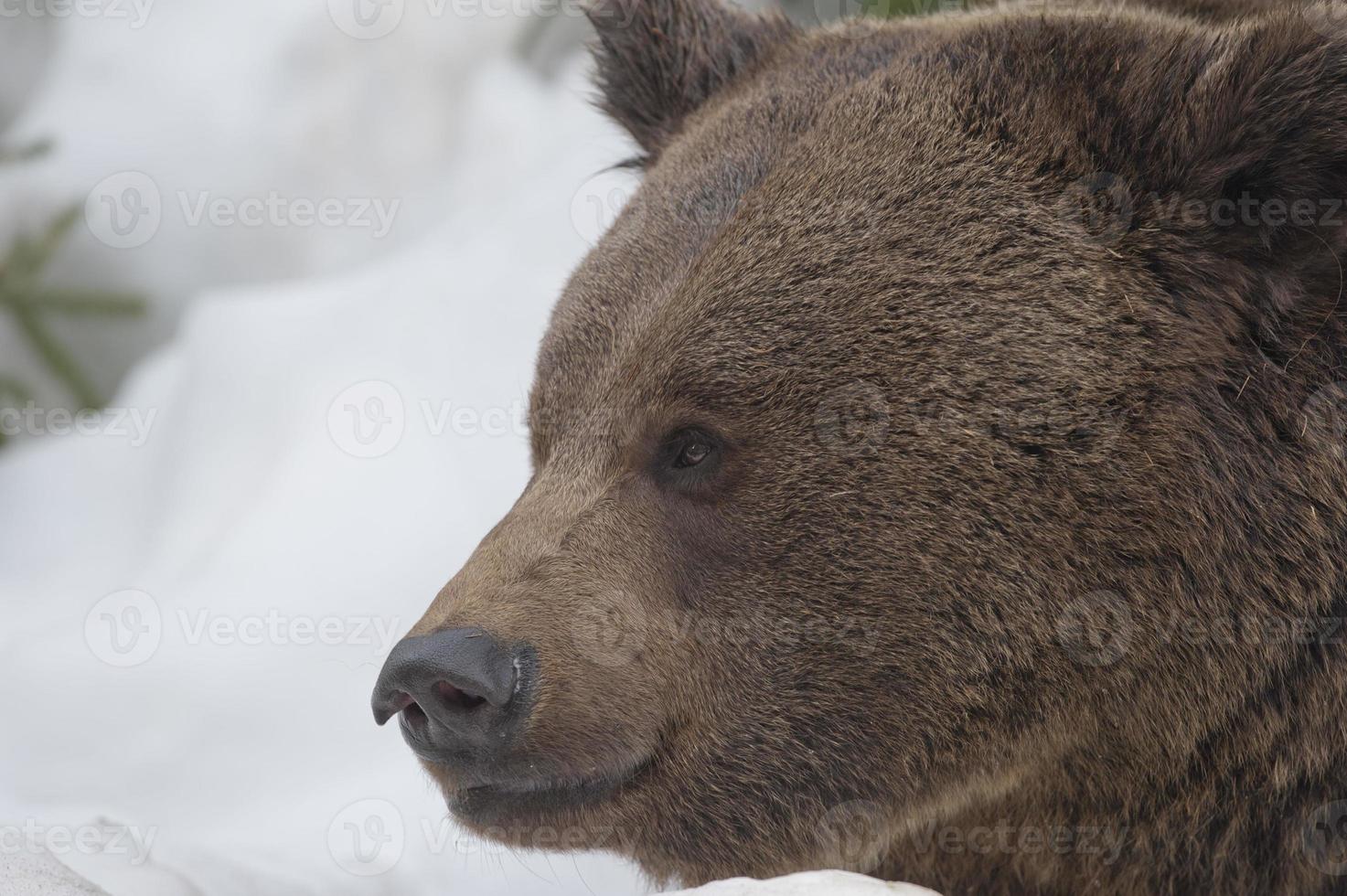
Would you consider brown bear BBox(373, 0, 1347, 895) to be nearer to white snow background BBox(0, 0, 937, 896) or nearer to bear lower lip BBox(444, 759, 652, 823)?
bear lower lip BBox(444, 759, 652, 823)

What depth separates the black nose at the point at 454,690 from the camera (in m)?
2.98

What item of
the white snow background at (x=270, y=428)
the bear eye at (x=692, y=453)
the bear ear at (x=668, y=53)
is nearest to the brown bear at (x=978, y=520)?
the bear eye at (x=692, y=453)

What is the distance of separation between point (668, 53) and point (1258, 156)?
181cm

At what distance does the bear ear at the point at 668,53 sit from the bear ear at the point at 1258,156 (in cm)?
138

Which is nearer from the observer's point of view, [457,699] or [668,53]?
[457,699]

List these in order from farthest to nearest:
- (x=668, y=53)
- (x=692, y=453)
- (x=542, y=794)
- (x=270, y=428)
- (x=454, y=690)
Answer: (x=270, y=428), (x=668, y=53), (x=692, y=453), (x=542, y=794), (x=454, y=690)

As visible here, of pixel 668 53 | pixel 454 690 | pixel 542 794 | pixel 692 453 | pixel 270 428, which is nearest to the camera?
pixel 454 690

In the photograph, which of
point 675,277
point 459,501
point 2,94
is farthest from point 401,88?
point 675,277

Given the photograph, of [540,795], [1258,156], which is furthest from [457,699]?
[1258,156]

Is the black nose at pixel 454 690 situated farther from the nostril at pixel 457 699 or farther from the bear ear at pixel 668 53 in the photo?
the bear ear at pixel 668 53

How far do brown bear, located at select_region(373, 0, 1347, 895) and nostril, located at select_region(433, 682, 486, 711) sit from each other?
0.9 inches

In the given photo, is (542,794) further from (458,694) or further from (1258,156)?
(1258,156)

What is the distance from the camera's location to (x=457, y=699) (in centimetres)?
307

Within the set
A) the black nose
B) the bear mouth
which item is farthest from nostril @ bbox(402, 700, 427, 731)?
the bear mouth
